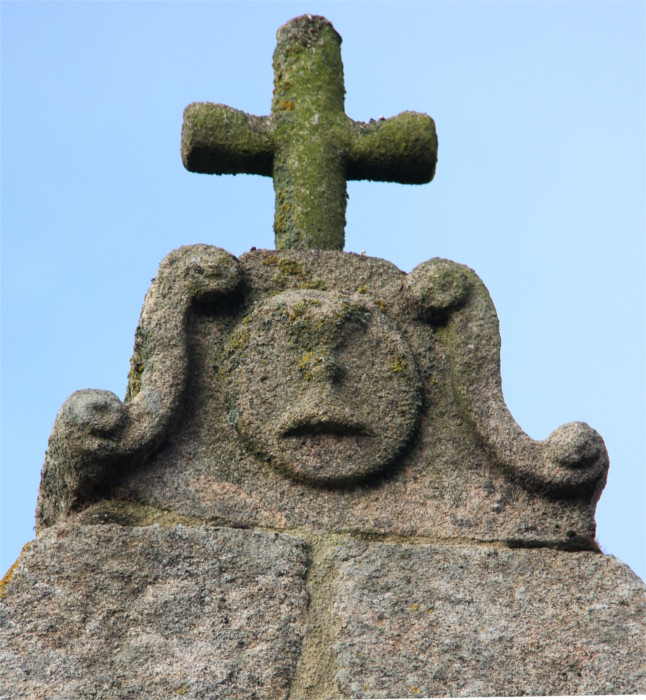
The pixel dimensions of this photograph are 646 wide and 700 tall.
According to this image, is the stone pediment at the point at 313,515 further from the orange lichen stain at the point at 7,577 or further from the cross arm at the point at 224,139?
the cross arm at the point at 224,139

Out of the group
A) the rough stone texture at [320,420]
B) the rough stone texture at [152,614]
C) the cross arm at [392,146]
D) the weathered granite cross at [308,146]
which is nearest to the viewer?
the rough stone texture at [152,614]

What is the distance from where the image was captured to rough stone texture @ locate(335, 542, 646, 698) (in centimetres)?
289

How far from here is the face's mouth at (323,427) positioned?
3.22 metres

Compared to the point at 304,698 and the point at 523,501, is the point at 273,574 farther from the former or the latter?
the point at 523,501

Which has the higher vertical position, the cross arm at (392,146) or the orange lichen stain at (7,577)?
the cross arm at (392,146)

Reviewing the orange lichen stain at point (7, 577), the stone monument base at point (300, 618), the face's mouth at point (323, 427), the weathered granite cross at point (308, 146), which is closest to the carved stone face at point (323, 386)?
the face's mouth at point (323, 427)

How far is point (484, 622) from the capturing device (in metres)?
3.00

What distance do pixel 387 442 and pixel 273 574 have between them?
476 millimetres

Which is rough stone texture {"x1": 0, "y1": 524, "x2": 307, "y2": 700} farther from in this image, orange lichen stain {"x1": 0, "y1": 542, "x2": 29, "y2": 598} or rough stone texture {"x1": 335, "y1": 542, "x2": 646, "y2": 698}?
rough stone texture {"x1": 335, "y1": 542, "x2": 646, "y2": 698}

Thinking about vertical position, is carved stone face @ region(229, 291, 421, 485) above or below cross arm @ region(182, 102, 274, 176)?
below

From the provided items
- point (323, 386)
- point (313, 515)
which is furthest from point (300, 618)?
point (323, 386)

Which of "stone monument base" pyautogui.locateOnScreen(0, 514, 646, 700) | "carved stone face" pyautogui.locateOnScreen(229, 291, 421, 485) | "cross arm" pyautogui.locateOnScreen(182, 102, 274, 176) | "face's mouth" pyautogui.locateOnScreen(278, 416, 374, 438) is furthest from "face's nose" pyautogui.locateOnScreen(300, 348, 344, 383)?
"cross arm" pyautogui.locateOnScreen(182, 102, 274, 176)

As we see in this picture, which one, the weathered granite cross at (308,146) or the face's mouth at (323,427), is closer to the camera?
the face's mouth at (323,427)

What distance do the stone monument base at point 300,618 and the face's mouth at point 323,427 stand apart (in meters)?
0.27
